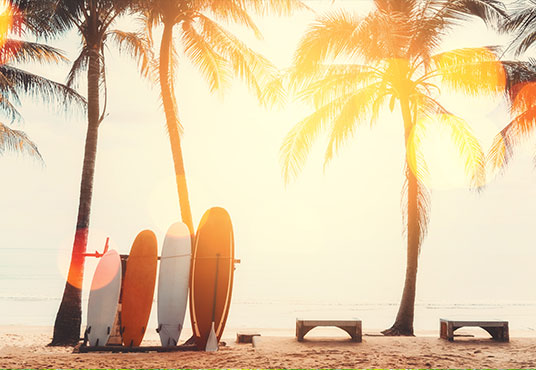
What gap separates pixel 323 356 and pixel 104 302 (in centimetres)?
345

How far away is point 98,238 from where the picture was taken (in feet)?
216

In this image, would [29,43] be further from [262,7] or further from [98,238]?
[98,238]

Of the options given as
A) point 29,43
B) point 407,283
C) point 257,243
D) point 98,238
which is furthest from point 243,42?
point 257,243

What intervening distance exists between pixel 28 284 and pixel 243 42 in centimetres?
4492

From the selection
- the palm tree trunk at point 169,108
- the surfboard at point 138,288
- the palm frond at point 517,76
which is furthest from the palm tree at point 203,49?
the palm frond at point 517,76

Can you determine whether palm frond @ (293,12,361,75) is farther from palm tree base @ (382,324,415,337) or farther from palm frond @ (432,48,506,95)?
palm tree base @ (382,324,415,337)

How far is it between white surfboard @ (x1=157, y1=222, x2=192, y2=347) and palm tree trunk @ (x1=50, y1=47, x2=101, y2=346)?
3173 millimetres

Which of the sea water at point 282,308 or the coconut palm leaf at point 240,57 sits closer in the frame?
the coconut palm leaf at point 240,57

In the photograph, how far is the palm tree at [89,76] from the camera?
10.9 m

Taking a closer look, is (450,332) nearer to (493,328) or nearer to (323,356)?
(493,328)

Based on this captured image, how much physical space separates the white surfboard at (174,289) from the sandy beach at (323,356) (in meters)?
0.53

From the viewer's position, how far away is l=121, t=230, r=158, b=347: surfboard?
8500mm

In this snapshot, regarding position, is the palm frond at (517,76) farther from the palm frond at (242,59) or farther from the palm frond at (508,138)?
the palm frond at (242,59)

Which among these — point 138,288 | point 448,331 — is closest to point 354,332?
point 448,331
